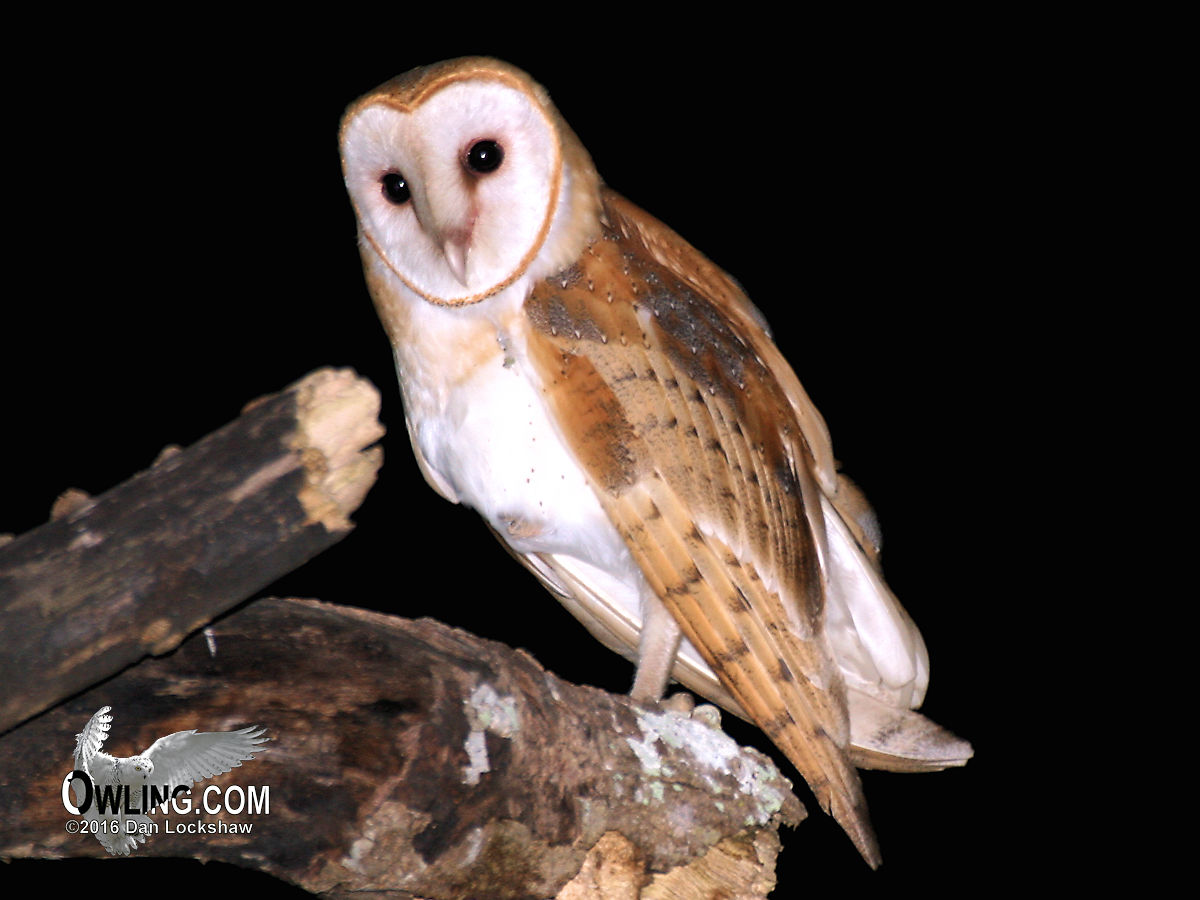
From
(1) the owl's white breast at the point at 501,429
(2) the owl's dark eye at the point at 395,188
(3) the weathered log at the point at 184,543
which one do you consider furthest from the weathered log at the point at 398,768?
(2) the owl's dark eye at the point at 395,188

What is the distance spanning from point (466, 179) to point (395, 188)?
6.1 inches

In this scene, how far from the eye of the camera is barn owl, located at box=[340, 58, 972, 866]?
5.76 ft

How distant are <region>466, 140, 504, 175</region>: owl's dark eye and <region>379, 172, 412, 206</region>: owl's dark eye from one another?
0.43ft

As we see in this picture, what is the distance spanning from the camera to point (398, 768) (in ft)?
4.91

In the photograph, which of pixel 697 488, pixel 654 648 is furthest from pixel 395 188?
pixel 654 648

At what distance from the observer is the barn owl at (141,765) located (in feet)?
4.58

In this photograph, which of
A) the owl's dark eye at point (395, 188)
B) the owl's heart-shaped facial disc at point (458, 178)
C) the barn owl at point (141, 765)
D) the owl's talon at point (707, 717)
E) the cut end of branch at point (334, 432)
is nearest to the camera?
the cut end of branch at point (334, 432)

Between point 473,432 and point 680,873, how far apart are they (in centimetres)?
85

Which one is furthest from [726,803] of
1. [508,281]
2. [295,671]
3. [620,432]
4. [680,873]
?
[508,281]

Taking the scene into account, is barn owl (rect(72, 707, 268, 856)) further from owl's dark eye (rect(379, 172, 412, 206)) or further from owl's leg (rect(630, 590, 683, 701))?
owl's dark eye (rect(379, 172, 412, 206))

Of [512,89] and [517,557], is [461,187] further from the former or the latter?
[517,557]

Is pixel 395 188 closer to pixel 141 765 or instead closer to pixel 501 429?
pixel 501 429

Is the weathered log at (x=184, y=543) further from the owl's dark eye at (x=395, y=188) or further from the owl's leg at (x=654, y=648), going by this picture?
the owl's leg at (x=654, y=648)

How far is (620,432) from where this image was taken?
1.77 meters
